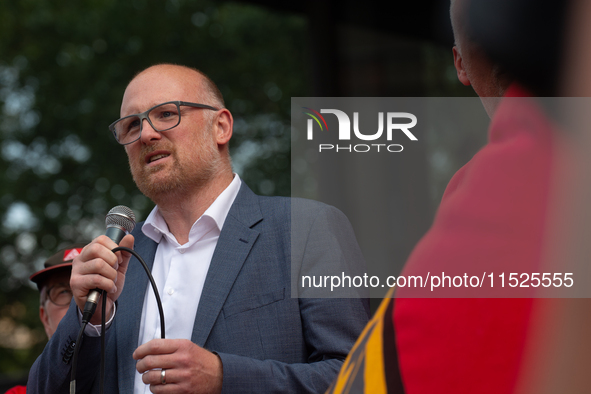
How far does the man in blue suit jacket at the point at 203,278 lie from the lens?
5.90 ft

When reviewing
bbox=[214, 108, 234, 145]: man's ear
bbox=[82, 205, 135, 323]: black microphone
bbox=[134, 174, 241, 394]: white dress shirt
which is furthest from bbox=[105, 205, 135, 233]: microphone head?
bbox=[214, 108, 234, 145]: man's ear

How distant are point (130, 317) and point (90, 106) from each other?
875 centimetres

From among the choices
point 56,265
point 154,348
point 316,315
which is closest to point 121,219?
point 154,348

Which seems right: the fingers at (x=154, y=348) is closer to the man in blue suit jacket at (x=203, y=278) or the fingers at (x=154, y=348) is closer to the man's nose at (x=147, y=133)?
the man in blue suit jacket at (x=203, y=278)

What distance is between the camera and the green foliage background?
10.2 metres

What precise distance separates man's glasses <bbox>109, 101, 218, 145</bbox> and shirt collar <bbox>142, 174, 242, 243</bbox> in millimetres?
332

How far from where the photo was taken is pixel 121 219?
195cm

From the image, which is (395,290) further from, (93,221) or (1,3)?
(1,3)

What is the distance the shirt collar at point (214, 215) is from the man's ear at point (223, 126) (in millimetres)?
225

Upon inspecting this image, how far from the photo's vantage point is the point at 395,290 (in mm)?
748

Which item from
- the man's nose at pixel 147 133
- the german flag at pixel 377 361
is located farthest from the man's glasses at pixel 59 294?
the german flag at pixel 377 361

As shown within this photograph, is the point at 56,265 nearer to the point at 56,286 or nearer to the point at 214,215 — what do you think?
the point at 56,286

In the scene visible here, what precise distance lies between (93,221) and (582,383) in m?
10.5

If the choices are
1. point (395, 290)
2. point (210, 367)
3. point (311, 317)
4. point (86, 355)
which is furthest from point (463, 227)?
point (86, 355)
